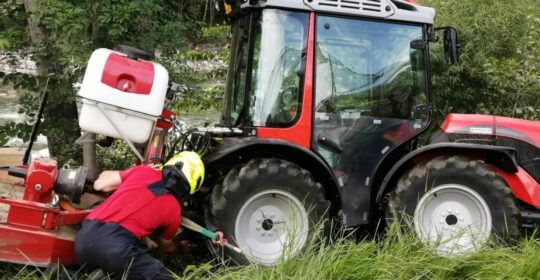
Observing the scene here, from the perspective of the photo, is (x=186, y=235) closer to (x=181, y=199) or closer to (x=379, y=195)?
(x=181, y=199)

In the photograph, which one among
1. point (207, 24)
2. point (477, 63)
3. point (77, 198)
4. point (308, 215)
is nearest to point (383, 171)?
point (308, 215)

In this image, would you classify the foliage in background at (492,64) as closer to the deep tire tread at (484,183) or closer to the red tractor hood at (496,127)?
the red tractor hood at (496,127)

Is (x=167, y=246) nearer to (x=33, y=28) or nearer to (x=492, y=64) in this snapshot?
(x=33, y=28)

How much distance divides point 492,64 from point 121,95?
560cm

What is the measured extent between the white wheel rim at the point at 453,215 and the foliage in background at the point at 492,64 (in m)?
3.82

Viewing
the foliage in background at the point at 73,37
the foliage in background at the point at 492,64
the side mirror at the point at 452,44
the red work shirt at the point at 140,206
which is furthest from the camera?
the foliage in background at the point at 492,64

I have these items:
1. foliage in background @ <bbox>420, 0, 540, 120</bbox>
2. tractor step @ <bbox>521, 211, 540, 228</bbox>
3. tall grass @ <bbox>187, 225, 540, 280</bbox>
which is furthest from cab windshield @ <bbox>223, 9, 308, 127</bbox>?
foliage in background @ <bbox>420, 0, 540, 120</bbox>

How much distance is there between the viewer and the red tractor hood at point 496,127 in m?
5.02

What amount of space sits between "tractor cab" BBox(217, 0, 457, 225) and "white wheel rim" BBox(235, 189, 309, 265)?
1.55ft

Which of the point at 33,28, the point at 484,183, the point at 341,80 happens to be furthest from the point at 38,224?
the point at 33,28

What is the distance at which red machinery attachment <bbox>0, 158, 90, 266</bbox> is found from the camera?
3.73 metres

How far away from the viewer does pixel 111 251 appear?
3.67 metres

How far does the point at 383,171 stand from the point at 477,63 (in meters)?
4.17

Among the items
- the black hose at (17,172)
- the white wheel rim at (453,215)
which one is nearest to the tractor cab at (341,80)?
the white wheel rim at (453,215)
